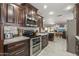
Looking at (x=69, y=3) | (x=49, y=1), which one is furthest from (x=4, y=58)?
(x=69, y=3)

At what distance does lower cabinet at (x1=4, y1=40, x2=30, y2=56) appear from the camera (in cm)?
188

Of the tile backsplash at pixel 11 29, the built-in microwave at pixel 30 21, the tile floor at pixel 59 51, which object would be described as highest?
the built-in microwave at pixel 30 21

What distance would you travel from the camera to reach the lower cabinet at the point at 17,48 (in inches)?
74.1

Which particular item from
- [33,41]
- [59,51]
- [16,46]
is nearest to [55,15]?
[59,51]

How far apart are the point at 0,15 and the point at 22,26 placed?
4.49 feet

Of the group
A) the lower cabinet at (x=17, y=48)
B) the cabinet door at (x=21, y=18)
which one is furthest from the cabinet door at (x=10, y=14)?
the lower cabinet at (x=17, y=48)

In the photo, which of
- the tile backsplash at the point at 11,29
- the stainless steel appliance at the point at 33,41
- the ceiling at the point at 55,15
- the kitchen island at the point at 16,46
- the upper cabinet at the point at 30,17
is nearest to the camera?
Result: the kitchen island at the point at 16,46

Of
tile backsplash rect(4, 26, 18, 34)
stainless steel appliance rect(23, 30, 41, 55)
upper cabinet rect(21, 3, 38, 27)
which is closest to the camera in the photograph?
tile backsplash rect(4, 26, 18, 34)

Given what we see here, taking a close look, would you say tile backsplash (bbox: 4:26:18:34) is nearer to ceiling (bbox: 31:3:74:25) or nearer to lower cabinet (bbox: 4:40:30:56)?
lower cabinet (bbox: 4:40:30:56)

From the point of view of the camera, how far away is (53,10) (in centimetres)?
229

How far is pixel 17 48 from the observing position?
221 cm

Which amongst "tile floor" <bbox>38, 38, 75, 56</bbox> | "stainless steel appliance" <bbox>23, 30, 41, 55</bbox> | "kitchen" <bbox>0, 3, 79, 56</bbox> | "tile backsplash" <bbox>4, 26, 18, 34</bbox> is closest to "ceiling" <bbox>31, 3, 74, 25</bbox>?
"kitchen" <bbox>0, 3, 79, 56</bbox>

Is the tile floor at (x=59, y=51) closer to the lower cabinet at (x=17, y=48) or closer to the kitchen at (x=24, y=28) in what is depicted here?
the kitchen at (x=24, y=28)

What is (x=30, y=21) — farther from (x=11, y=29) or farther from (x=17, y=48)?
(x=17, y=48)
